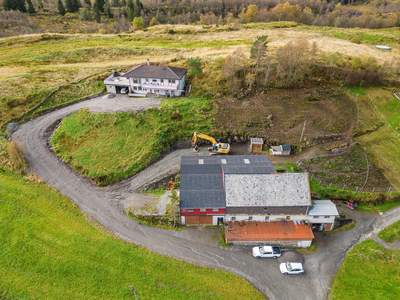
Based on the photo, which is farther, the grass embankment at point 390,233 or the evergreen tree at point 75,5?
the evergreen tree at point 75,5

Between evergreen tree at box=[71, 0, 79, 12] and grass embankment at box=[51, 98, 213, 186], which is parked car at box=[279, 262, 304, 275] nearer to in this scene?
grass embankment at box=[51, 98, 213, 186]

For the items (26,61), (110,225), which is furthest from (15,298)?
(26,61)

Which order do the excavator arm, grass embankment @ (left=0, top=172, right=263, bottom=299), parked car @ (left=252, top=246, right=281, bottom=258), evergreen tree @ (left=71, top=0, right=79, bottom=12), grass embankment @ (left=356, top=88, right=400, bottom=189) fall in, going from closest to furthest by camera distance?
grass embankment @ (left=0, top=172, right=263, bottom=299) < parked car @ (left=252, top=246, right=281, bottom=258) < grass embankment @ (left=356, top=88, right=400, bottom=189) < the excavator arm < evergreen tree @ (left=71, top=0, right=79, bottom=12)

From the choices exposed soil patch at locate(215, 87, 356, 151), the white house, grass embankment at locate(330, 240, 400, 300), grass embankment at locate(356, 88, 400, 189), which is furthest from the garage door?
the white house

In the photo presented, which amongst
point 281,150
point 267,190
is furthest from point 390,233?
point 281,150

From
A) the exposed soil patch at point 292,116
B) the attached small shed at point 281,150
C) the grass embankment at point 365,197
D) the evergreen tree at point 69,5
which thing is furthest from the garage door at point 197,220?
the evergreen tree at point 69,5

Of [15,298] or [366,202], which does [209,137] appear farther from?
[15,298]

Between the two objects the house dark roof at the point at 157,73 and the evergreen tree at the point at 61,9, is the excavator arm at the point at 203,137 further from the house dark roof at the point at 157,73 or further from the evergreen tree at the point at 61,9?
the evergreen tree at the point at 61,9
